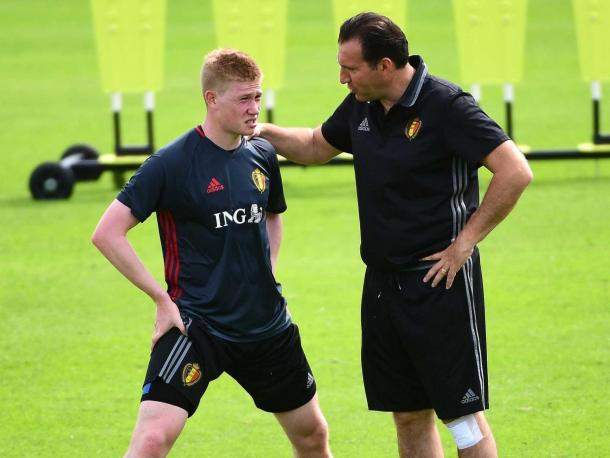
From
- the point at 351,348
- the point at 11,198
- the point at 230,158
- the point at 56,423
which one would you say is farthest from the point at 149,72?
the point at 230,158

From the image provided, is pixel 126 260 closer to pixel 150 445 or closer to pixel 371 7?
pixel 150 445

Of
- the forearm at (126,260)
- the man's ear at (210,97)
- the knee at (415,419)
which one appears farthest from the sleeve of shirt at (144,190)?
the knee at (415,419)

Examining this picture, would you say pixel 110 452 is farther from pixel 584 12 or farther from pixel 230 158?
pixel 584 12

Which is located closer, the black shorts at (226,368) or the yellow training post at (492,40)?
the black shorts at (226,368)

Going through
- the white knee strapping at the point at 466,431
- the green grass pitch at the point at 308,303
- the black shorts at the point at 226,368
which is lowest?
the green grass pitch at the point at 308,303

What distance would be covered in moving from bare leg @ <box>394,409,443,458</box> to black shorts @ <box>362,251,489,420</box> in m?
0.18

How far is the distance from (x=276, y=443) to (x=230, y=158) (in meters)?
1.94

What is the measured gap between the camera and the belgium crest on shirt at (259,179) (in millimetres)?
5906

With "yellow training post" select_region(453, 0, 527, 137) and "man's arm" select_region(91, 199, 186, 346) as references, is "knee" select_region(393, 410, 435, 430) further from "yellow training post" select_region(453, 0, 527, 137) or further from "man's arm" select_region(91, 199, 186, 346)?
"yellow training post" select_region(453, 0, 527, 137)

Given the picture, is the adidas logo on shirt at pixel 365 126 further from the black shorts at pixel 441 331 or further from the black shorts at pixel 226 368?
the black shorts at pixel 226 368

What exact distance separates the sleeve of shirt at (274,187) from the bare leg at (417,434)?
1.03 meters

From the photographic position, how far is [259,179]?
5.93 metres

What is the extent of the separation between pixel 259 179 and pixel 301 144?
1.84 feet

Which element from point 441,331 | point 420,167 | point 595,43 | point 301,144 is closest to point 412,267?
point 441,331
